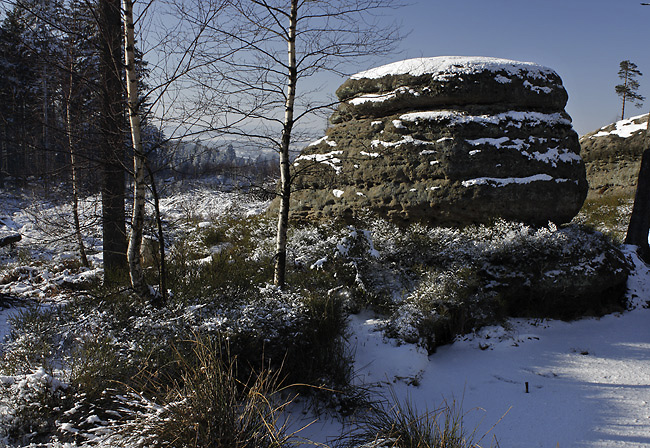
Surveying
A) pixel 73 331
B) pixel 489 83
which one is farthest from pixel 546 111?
pixel 73 331

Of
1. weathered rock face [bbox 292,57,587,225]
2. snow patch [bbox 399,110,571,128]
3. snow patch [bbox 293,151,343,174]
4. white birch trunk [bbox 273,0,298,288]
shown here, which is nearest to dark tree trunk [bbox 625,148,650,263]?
weathered rock face [bbox 292,57,587,225]

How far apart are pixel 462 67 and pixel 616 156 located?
35.8 ft

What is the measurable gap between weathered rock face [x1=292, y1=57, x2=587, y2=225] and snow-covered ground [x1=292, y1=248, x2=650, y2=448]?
2472 millimetres

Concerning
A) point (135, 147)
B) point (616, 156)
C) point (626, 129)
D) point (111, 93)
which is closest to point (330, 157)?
point (111, 93)

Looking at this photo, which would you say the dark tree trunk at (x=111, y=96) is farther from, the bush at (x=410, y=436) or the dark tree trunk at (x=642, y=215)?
the dark tree trunk at (x=642, y=215)

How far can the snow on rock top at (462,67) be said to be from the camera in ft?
26.6

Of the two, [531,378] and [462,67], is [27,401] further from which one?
[462,67]

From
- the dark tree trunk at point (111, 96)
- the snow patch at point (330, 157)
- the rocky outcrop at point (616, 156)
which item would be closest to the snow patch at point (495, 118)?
the snow patch at point (330, 157)

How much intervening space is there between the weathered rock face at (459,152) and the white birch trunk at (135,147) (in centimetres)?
342

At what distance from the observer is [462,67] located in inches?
320

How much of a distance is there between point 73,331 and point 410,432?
3.59 meters

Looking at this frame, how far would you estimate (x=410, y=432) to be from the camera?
2.94 metres

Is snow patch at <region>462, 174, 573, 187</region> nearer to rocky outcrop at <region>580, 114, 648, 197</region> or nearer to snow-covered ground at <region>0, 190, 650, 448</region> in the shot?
snow-covered ground at <region>0, 190, 650, 448</region>

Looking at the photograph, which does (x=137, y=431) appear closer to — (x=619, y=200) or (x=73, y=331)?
(x=73, y=331)
